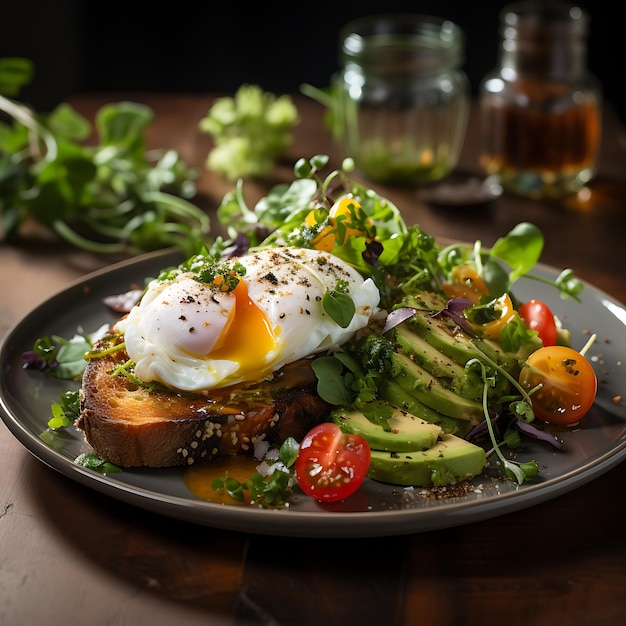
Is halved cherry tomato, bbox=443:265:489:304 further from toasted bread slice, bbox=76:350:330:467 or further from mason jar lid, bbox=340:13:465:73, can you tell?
mason jar lid, bbox=340:13:465:73

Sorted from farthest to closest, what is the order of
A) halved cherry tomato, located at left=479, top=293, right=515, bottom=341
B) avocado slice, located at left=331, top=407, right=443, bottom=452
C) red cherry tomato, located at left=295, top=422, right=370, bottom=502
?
halved cherry tomato, located at left=479, top=293, right=515, bottom=341
avocado slice, located at left=331, top=407, right=443, bottom=452
red cherry tomato, located at left=295, top=422, right=370, bottom=502

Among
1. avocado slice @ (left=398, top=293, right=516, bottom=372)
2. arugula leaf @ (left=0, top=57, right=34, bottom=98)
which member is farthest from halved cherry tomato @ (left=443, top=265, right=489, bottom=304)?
arugula leaf @ (left=0, top=57, right=34, bottom=98)

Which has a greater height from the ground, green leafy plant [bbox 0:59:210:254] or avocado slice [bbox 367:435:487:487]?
avocado slice [bbox 367:435:487:487]

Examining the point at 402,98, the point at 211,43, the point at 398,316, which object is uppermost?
the point at 398,316

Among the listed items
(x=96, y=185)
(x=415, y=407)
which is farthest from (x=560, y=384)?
(x=96, y=185)

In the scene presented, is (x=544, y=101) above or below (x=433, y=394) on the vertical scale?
below

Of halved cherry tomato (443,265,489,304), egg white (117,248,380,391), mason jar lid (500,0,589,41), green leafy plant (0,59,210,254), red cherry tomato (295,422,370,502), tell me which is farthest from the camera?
mason jar lid (500,0,589,41)

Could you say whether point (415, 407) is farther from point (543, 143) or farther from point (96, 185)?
point (96, 185)

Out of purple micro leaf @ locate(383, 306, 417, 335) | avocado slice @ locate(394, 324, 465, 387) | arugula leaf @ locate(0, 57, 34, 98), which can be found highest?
purple micro leaf @ locate(383, 306, 417, 335)
